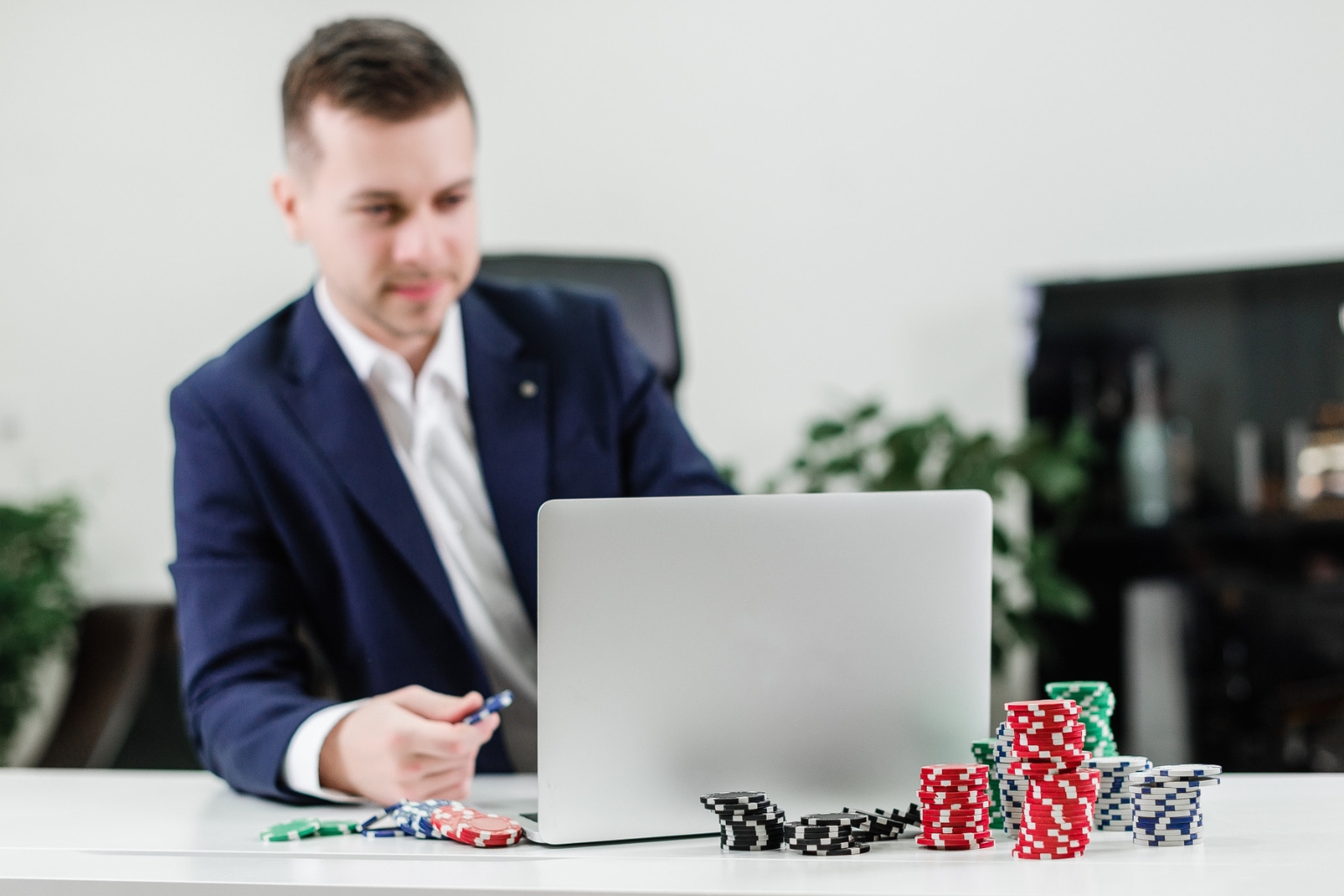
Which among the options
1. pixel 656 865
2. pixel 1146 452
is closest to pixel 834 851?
pixel 656 865

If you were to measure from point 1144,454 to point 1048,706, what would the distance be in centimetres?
220

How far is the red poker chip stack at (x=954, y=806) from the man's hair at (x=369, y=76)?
1.08m

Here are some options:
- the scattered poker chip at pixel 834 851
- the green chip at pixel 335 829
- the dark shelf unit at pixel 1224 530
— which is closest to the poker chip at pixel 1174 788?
the scattered poker chip at pixel 834 851

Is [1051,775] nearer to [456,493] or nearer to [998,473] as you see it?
[456,493]

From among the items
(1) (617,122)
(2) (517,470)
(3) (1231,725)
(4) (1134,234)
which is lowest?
(3) (1231,725)

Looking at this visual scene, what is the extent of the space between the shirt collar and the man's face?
2 cm

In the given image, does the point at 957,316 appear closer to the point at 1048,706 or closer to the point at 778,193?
the point at 778,193

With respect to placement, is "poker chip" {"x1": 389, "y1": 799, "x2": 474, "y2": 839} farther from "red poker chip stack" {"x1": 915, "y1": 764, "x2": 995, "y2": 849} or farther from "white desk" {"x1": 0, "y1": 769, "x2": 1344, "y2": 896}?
"red poker chip stack" {"x1": 915, "y1": 764, "x2": 995, "y2": 849}

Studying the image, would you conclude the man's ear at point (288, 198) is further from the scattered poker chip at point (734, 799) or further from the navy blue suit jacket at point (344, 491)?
the scattered poker chip at point (734, 799)

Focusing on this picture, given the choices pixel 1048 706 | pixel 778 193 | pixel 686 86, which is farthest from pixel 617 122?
pixel 1048 706

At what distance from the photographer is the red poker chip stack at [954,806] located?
806mm

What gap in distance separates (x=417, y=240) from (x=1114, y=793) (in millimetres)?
1057

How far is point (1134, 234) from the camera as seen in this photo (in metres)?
3.16

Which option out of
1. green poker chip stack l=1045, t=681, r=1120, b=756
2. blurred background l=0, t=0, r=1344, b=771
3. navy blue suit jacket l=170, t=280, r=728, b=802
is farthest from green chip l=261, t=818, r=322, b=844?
blurred background l=0, t=0, r=1344, b=771
